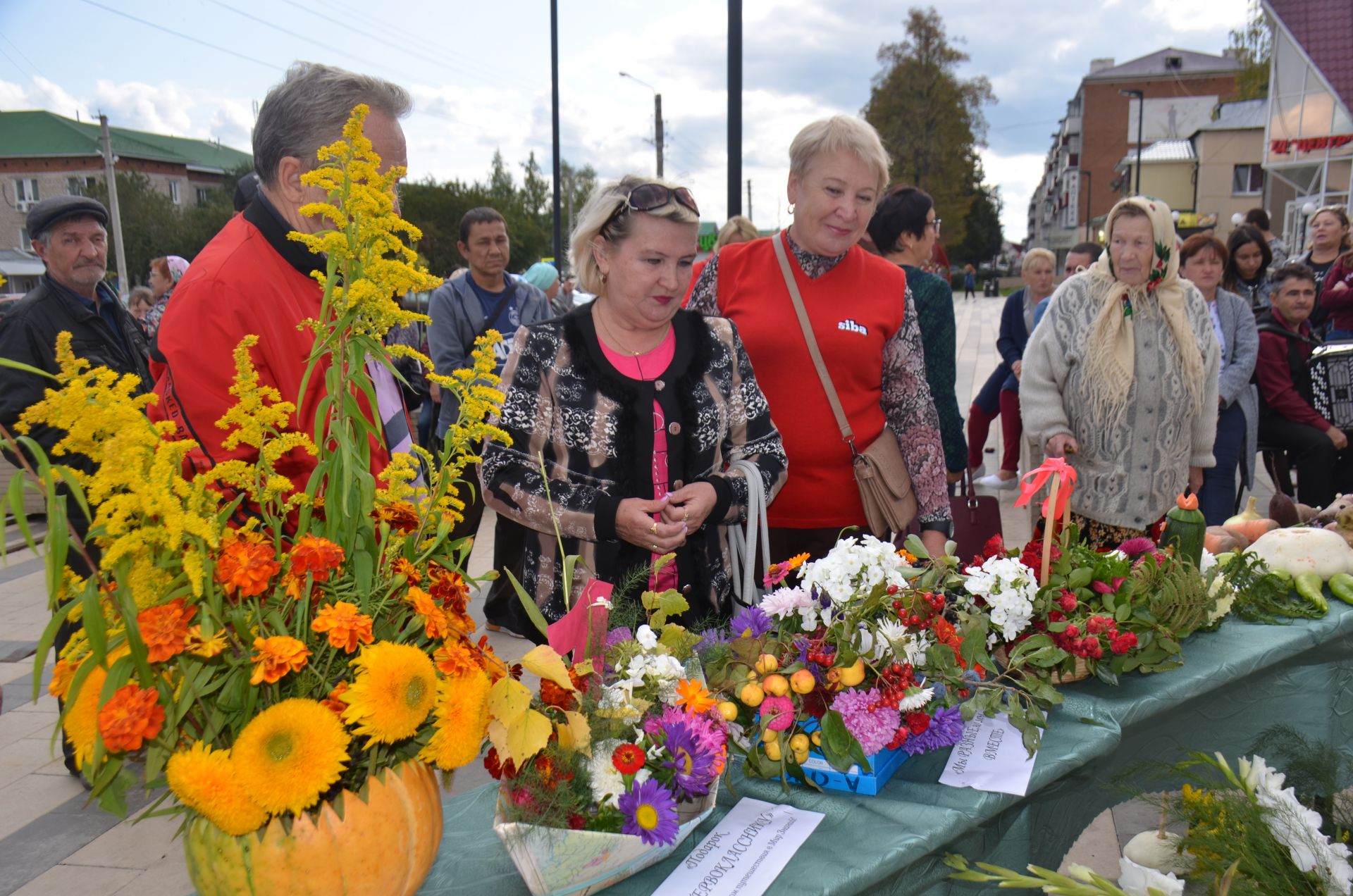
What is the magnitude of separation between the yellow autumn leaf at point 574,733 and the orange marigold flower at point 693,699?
16 centimetres

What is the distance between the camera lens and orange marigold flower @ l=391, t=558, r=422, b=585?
106 centimetres

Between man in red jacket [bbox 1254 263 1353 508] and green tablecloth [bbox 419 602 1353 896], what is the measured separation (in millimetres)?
3439

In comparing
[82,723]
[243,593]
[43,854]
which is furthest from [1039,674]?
[43,854]

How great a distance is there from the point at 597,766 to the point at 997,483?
609 centimetres

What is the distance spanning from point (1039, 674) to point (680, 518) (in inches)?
29.3

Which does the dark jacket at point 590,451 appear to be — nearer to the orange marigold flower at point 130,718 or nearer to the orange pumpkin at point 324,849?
the orange pumpkin at point 324,849

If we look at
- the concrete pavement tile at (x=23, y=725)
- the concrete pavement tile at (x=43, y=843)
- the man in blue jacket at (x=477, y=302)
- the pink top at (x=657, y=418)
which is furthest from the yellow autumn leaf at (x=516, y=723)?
the man in blue jacket at (x=477, y=302)

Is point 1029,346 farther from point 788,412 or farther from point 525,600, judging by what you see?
point 525,600

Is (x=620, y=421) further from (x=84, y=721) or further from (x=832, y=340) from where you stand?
(x=84, y=721)

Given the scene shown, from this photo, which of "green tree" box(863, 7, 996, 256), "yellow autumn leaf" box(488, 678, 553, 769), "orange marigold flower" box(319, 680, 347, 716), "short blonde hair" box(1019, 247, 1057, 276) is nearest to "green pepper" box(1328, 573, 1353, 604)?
"yellow autumn leaf" box(488, 678, 553, 769)

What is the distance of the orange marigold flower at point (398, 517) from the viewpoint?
42.9 inches

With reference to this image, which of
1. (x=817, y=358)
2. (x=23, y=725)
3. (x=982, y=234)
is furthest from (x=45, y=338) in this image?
(x=982, y=234)

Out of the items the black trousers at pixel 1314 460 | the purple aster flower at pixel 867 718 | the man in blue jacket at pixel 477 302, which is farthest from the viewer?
the black trousers at pixel 1314 460

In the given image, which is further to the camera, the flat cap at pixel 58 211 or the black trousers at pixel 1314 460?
the black trousers at pixel 1314 460
